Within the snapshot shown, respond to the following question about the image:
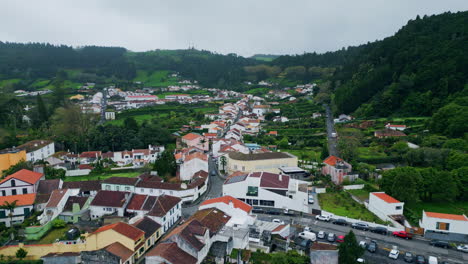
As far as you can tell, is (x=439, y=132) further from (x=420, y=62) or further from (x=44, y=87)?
(x=44, y=87)

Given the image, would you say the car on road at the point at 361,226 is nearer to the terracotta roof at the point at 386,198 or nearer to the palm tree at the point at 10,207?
the terracotta roof at the point at 386,198

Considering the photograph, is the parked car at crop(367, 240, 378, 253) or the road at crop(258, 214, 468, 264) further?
the parked car at crop(367, 240, 378, 253)

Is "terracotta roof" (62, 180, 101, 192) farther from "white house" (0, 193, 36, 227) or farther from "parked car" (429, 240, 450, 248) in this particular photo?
"parked car" (429, 240, 450, 248)

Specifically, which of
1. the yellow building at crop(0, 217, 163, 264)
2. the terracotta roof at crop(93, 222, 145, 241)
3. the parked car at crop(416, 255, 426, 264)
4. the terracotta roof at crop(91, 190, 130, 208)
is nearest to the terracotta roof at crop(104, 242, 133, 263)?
the yellow building at crop(0, 217, 163, 264)

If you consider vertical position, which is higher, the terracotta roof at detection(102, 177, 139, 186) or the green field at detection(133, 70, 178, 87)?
the green field at detection(133, 70, 178, 87)

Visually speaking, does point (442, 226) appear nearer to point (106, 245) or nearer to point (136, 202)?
point (106, 245)

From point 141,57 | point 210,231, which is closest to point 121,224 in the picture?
point 210,231
